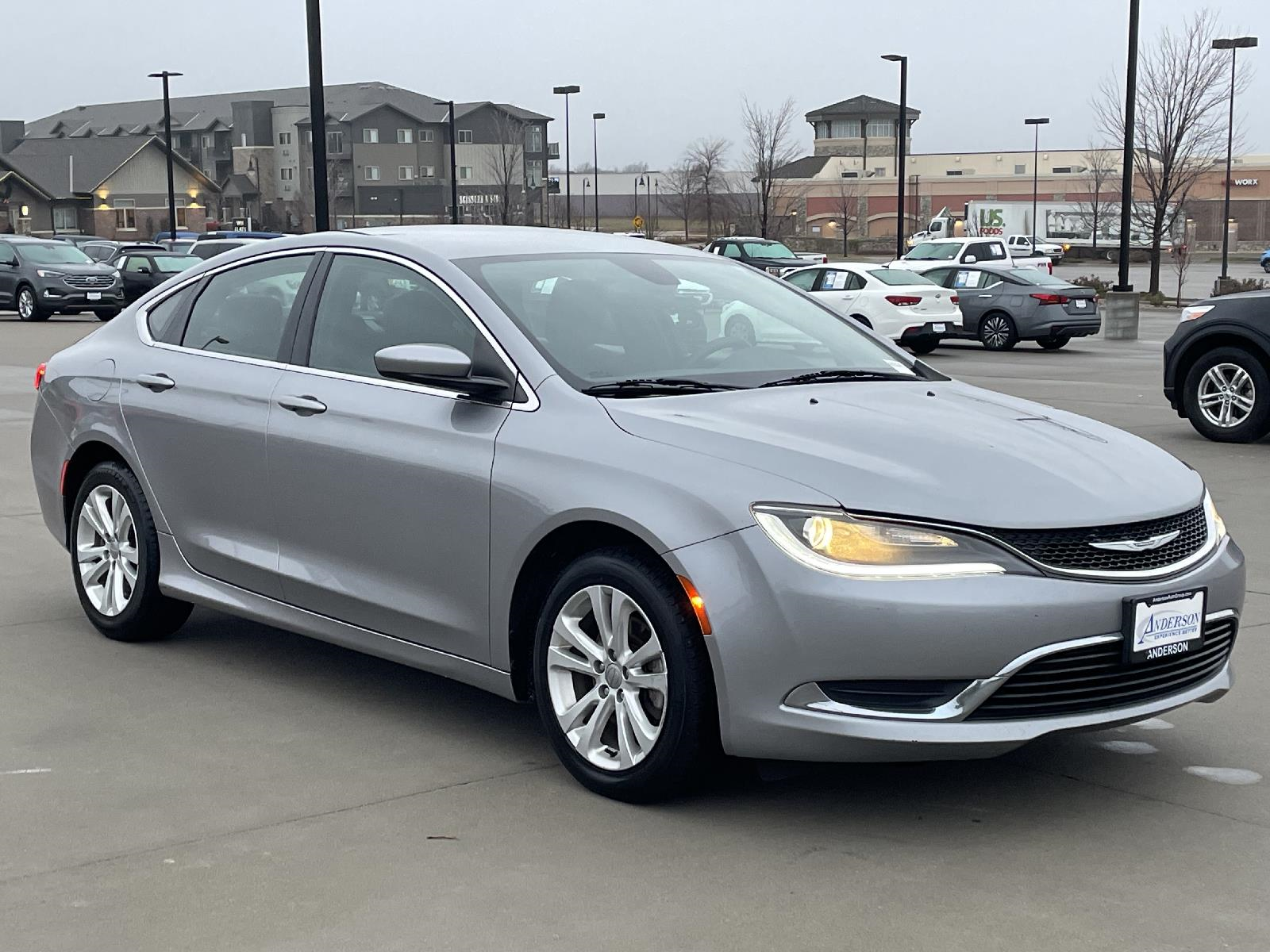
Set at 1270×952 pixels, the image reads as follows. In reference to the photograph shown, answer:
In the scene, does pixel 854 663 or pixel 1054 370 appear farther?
pixel 1054 370

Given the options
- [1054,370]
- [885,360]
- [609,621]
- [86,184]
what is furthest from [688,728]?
[86,184]

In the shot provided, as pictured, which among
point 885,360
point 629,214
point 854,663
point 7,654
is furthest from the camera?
point 629,214

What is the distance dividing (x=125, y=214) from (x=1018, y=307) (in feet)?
310

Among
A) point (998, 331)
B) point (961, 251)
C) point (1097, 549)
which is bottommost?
point (998, 331)

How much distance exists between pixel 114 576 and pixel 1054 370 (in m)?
17.9

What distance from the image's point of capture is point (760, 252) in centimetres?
4034

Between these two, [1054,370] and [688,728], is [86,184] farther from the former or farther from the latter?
[688,728]

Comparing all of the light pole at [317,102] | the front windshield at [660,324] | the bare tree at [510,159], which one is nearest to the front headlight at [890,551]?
the front windshield at [660,324]

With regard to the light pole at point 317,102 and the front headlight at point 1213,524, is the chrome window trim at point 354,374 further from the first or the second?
the light pole at point 317,102

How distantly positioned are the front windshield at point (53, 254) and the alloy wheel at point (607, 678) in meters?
31.6

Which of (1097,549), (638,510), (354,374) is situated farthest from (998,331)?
(638,510)

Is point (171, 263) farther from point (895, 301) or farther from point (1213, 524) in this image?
point (1213, 524)

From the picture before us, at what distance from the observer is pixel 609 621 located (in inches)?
178

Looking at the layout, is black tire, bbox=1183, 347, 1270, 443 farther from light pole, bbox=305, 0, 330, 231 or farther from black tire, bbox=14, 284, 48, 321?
black tire, bbox=14, 284, 48, 321
